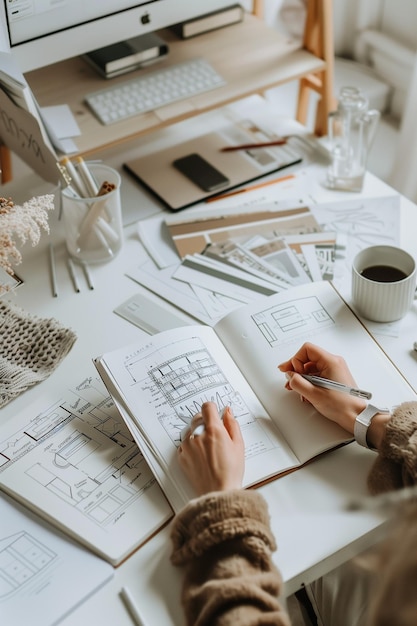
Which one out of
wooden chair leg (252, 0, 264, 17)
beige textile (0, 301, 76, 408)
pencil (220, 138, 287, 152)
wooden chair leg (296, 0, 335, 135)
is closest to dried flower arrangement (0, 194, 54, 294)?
beige textile (0, 301, 76, 408)

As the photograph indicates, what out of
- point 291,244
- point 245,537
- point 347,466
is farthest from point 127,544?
point 291,244

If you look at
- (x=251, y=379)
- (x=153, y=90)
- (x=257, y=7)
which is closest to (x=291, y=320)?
(x=251, y=379)

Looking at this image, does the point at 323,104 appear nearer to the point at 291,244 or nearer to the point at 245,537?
the point at 291,244

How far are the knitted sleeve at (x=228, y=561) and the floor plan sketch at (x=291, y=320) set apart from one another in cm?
30

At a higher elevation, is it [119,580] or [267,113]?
[267,113]

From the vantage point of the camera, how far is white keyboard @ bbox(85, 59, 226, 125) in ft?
4.60

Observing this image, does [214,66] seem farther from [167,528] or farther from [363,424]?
[167,528]

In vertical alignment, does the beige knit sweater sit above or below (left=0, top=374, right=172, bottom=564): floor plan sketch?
above

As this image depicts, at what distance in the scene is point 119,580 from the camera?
0.86 m

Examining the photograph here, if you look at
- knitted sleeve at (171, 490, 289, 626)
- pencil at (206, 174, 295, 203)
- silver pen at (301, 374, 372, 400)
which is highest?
pencil at (206, 174, 295, 203)

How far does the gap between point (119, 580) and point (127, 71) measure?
1.04 m

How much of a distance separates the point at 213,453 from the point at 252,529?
119mm

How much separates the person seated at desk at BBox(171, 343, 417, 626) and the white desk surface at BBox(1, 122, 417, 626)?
0.11 ft

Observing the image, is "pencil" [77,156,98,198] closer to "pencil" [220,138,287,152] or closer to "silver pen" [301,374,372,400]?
"pencil" [220,138,287,152]
